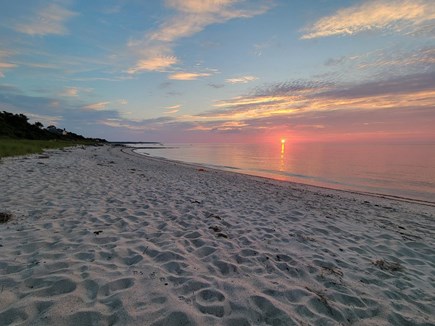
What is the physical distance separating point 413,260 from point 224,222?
164 inches

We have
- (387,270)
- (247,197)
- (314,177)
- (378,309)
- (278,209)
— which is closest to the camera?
(378,309)

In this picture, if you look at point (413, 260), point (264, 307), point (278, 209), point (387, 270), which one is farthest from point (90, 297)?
point (278, 209)

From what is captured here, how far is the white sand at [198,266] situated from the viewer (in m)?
3.04

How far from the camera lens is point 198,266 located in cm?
420

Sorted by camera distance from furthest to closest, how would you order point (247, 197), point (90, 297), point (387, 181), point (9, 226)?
point (387, 181) → point (247, 197) → point (9, 226) → point (90, 297)

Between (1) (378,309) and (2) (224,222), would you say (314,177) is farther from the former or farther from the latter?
(1) (378,309)

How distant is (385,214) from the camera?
983 cm

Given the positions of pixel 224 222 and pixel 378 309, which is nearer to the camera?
pixel 378 309

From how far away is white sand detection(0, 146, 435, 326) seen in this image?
3041 millimetres

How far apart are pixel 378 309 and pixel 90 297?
377 cm

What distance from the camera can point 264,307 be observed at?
10.7 ft

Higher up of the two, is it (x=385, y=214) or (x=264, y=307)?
(x=264, y=307)

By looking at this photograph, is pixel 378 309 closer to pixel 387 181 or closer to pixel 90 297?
pixel 90 297

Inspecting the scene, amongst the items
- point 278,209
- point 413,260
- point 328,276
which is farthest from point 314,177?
point 328,276
